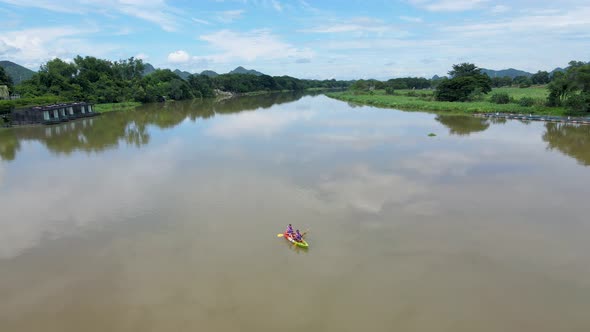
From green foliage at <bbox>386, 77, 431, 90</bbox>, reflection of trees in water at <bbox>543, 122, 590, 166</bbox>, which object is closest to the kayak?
reflection of trees in water at <bbox>543, 122, 590, 166</bbox>

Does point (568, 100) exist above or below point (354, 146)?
above

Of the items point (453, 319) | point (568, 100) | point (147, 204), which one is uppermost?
point (568, 100)

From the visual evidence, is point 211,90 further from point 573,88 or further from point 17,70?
point 17,70

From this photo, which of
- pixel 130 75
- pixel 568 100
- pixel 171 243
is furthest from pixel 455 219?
pixel 130 75

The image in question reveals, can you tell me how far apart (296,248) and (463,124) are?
3167 centimetres

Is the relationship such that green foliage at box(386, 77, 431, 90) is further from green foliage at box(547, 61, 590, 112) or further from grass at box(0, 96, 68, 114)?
grass at box(0, 96, 68, 114)

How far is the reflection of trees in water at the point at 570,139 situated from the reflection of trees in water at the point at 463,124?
5.40 metres

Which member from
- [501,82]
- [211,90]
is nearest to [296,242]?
[211,90]

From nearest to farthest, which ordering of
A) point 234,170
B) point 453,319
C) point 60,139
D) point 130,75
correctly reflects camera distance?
1. point 453,319
2. point 234,170
3. point 60,139
4. point 130,75

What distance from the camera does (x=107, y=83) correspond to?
6425 cm

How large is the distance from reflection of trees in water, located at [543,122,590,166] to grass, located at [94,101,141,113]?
54.8m

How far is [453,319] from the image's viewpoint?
841 cm

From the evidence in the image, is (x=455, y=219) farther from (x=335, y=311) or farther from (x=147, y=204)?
(x=147, y=204)

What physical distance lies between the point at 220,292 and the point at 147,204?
7.27 metres
